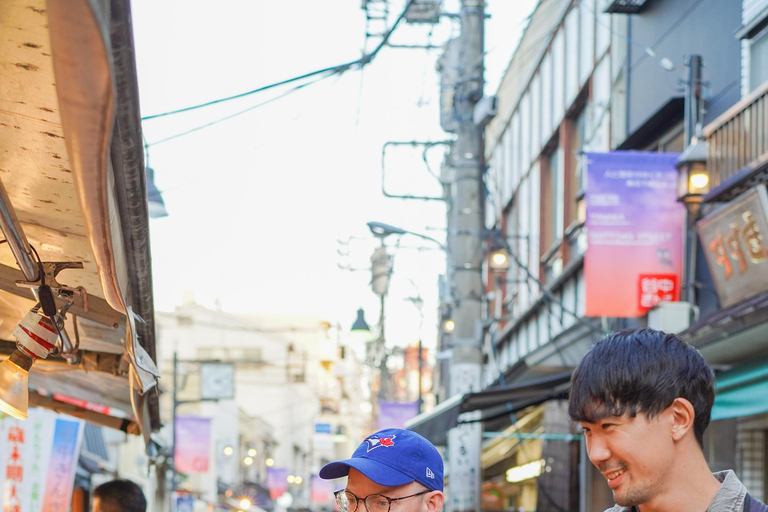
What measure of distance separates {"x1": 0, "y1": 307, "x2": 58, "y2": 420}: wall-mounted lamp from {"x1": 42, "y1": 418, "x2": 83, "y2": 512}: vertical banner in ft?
29.4

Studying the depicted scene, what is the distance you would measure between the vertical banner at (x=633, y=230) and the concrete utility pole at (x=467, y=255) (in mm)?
2023

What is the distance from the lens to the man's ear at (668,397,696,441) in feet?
7.60

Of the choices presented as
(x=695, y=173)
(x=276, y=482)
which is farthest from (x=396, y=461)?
(x=276, y=482)

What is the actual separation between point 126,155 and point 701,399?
2084mm

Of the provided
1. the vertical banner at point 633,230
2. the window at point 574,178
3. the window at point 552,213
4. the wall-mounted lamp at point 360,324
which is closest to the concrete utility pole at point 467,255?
the vertical banner at point 633,230

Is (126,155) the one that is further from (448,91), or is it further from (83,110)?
(448,91)

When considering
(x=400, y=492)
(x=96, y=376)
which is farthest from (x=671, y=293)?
(x=400, y=492)

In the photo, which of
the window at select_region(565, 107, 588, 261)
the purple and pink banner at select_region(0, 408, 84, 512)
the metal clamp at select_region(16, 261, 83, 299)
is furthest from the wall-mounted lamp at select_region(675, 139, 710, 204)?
the purple and pink banner at select_region(0, 408, 84, 512)

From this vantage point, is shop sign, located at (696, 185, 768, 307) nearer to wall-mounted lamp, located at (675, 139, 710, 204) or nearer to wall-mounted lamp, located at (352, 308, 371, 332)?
wall-mounted lamp, located at (675, 139, 710, 204)

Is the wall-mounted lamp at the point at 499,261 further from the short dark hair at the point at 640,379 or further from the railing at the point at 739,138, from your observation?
the short dark hair at the point at 640,379

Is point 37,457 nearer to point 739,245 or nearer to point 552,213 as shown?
point 739,245

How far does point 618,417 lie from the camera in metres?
2.29

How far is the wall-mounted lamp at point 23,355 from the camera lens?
4655 millimetres

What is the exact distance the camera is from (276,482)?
5922 cm
